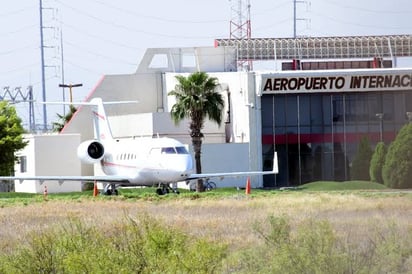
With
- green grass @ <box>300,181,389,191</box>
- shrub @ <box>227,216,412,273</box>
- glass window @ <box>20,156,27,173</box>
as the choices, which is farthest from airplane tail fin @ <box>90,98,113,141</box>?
shrub @ <box>227,216,412,273</box>

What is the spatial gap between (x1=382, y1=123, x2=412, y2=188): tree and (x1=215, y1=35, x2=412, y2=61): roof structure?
21.9 metres

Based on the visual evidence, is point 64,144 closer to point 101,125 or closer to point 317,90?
point 101,125

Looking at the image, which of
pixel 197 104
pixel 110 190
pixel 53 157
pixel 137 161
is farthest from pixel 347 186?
pixel 53 157

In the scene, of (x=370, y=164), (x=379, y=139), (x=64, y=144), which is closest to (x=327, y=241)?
(x=370, y=164)

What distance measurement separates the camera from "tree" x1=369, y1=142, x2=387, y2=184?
208ft

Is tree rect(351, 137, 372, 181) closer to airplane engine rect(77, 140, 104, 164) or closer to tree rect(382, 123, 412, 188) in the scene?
tree rect(382, 123, 412, 188)

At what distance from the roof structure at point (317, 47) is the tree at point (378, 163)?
19.0 m

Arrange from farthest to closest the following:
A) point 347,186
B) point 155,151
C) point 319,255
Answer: point 347,186
point 155,151
point 319,255

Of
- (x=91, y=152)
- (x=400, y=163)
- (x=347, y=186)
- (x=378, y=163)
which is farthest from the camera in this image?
(x=91, y=152)

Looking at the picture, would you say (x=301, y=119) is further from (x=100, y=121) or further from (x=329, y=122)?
(x=100, y=121)

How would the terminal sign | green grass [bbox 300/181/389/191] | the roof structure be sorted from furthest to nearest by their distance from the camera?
the roof structure
the terminal sign
green grass [bbox 300/181/389/191]

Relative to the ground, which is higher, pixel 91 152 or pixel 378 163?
pixel 91 152

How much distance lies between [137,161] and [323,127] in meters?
16.7

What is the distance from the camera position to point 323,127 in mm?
72125
